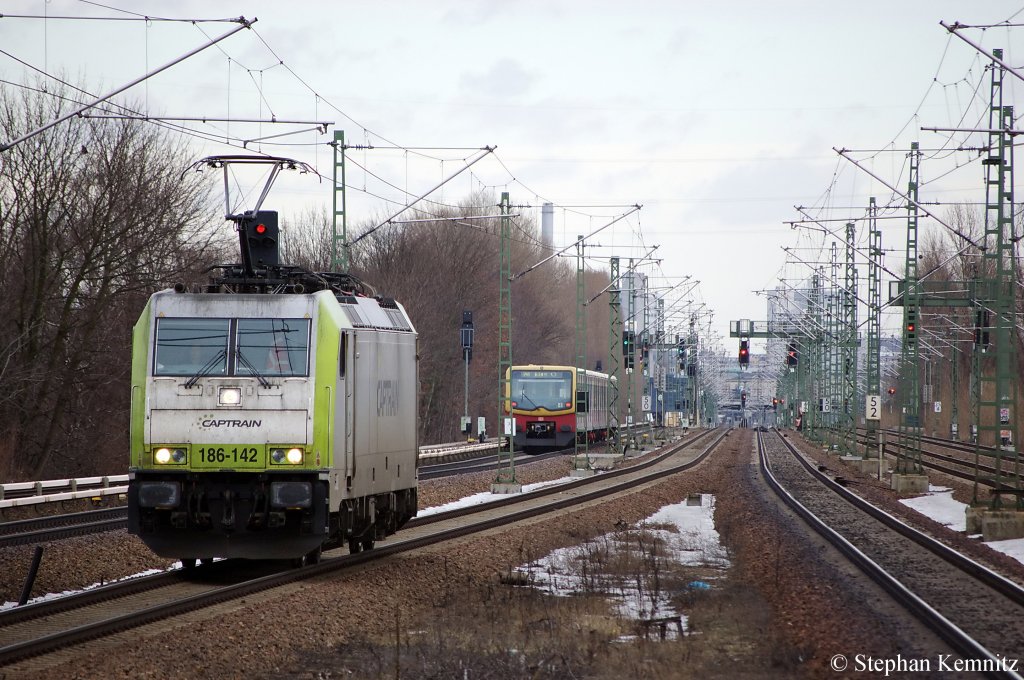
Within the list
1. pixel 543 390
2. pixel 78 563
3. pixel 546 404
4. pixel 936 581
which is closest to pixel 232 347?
pixel 78 563

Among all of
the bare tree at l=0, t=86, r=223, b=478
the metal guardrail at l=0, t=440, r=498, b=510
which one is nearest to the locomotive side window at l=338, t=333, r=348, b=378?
the metal guardrail at l=0, t=440, r=498, b=510

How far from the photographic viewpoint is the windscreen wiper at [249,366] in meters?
15.6

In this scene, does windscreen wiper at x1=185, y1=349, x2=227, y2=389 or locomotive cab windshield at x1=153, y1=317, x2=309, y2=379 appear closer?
windscreen wiper at x1=185, y1=349, x2=227, y2=389

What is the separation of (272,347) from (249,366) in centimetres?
37

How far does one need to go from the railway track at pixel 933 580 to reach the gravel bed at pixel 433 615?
60 centimetres

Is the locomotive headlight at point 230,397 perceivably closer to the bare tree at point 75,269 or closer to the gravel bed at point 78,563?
the gravel bed at point 78,563

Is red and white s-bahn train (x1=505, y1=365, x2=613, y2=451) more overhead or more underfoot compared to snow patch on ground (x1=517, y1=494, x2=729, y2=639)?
more overhead

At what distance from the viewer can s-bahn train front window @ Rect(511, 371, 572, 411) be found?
192 feet

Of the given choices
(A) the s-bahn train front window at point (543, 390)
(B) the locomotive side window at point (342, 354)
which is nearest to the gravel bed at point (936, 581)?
(B) the locomotive side window at point (342, 354)

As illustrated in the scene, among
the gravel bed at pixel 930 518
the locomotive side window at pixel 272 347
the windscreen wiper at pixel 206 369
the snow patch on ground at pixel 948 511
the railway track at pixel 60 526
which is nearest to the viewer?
the windscreen wiper at pixel 206 369

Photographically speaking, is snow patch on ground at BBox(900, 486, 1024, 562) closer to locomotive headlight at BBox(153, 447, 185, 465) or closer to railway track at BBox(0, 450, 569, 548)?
locomotive headlight at BBox(153, 447, 185, 465)

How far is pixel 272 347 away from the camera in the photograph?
1584 cm

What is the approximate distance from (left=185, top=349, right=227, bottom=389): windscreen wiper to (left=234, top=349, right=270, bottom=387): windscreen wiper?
6.5 inches

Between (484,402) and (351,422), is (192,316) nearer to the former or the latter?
(351,422)
